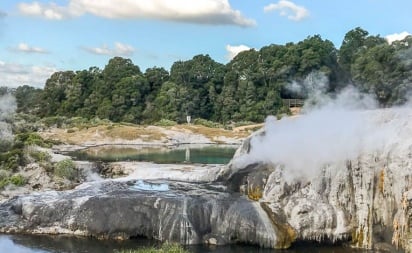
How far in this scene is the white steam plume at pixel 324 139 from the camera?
23.2 meters

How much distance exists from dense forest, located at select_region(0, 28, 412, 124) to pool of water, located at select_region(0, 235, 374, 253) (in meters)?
61.2

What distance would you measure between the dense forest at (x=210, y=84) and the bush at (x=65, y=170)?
5282 centimetres

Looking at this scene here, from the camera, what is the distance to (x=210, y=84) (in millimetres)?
93875

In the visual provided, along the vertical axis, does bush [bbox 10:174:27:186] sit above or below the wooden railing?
below

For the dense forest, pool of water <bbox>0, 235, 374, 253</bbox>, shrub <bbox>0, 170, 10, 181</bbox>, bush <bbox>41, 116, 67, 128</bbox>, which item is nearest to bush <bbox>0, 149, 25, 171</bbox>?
shrub <bbox>0, 170, 10, 181</bbox>

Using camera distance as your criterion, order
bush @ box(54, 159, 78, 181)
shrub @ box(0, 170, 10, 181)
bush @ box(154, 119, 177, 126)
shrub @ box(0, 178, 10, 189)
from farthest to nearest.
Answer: bush @ box(154, 119, 177, 126) < bush @ box(54, 159, 78, 181) < shrub @ box(0, 170, 10, 181) < shrub @ box(0, 178, 10, 189)

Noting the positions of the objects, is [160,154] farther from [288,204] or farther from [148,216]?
[288,204]

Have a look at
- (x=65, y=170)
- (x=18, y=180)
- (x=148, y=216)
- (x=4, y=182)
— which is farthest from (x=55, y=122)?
(x=148, y=216)

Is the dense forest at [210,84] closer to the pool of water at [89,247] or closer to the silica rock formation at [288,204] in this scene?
the silica rock formation at [288,204]

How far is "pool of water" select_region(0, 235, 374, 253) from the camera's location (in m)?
21.6

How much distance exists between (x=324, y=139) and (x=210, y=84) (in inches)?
2730

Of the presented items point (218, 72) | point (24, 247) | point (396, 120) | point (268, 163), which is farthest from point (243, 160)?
point (218, 72)

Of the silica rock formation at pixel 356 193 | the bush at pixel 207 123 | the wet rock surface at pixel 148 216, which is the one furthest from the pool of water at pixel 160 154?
the silica rock formation at pixel 356 193

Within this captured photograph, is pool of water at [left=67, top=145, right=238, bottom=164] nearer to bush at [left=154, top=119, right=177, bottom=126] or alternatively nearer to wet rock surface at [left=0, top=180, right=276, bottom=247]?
bush at [left=154, top=119, right=177, bottom=126]
